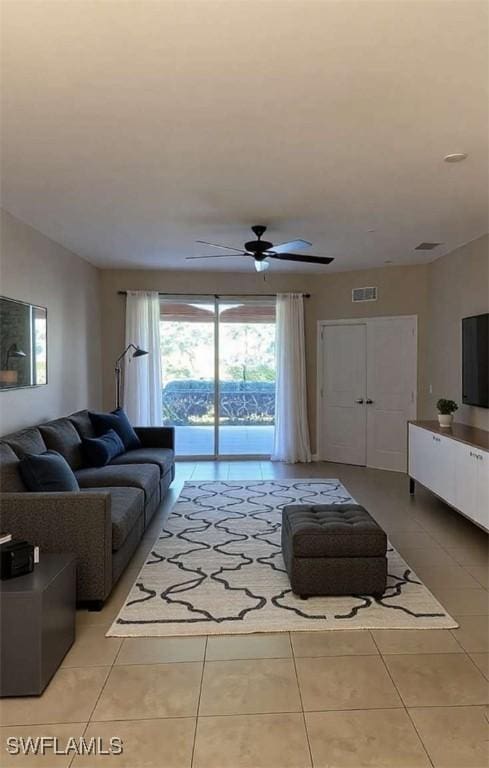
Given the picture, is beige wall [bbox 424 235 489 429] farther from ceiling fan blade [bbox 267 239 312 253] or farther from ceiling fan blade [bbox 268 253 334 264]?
ceiling fan blade [bbox 267 239 312 253]

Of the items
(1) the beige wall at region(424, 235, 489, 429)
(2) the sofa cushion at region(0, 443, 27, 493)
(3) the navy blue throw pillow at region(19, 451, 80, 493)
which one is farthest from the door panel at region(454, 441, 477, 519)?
(2) the sofa cushion at region(0, 443, 27, 493)

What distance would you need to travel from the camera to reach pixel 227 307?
25.1 ft

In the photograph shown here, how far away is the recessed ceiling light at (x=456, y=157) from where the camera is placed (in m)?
3.16

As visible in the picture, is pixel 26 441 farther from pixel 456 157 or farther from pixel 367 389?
Answer: pixel 367 389

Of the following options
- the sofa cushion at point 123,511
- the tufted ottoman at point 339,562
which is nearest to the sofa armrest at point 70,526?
the sofa cushion at point 123,511

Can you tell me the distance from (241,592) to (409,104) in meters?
3.02

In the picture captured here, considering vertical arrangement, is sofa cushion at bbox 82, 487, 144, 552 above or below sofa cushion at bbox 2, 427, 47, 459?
below

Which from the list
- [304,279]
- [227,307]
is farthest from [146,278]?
[304,279]

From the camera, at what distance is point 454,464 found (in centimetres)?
450

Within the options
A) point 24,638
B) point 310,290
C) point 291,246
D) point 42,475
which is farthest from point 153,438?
point 24,638

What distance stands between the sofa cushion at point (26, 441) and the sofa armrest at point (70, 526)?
0.75 m

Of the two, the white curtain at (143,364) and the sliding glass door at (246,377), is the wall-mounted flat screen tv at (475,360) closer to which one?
the sliding glass door at (246,377)

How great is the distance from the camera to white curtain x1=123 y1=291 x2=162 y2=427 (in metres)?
7.29

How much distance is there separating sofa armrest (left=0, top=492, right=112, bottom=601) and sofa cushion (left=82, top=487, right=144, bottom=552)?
0.75 feet
